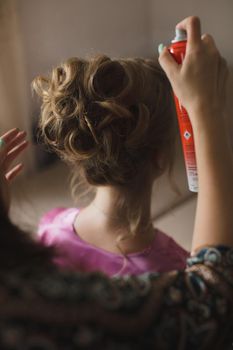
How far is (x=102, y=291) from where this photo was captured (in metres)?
0.37

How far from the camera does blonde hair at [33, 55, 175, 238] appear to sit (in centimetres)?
73

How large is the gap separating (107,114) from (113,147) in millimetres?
65

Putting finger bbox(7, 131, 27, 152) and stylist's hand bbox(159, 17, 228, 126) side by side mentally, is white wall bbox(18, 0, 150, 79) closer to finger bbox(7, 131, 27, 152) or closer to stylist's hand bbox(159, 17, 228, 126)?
finger bbox(7, 131, 27, 152)

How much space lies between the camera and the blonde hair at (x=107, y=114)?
0.73 metres

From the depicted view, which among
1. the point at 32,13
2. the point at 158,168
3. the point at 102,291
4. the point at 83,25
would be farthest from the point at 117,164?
the point at 83,25

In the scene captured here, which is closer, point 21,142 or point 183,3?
point 21,142

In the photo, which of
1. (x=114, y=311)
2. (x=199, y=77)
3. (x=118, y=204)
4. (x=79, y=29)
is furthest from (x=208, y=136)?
(x=79, y=29)

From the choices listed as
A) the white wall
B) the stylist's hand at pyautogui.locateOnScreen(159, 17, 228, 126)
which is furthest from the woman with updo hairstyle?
the white wall

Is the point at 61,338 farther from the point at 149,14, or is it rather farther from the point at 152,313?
the point at 149,14

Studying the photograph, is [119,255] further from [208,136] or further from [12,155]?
[208,136]

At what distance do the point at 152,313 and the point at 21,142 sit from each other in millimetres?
532

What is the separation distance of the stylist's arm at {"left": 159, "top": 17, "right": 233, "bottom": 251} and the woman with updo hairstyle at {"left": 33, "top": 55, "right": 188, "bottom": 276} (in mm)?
215

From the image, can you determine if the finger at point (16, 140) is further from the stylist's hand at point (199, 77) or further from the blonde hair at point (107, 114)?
the stylist's hand at point (199, 77)

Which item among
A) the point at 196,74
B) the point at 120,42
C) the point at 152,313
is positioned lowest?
the point at 120,42
